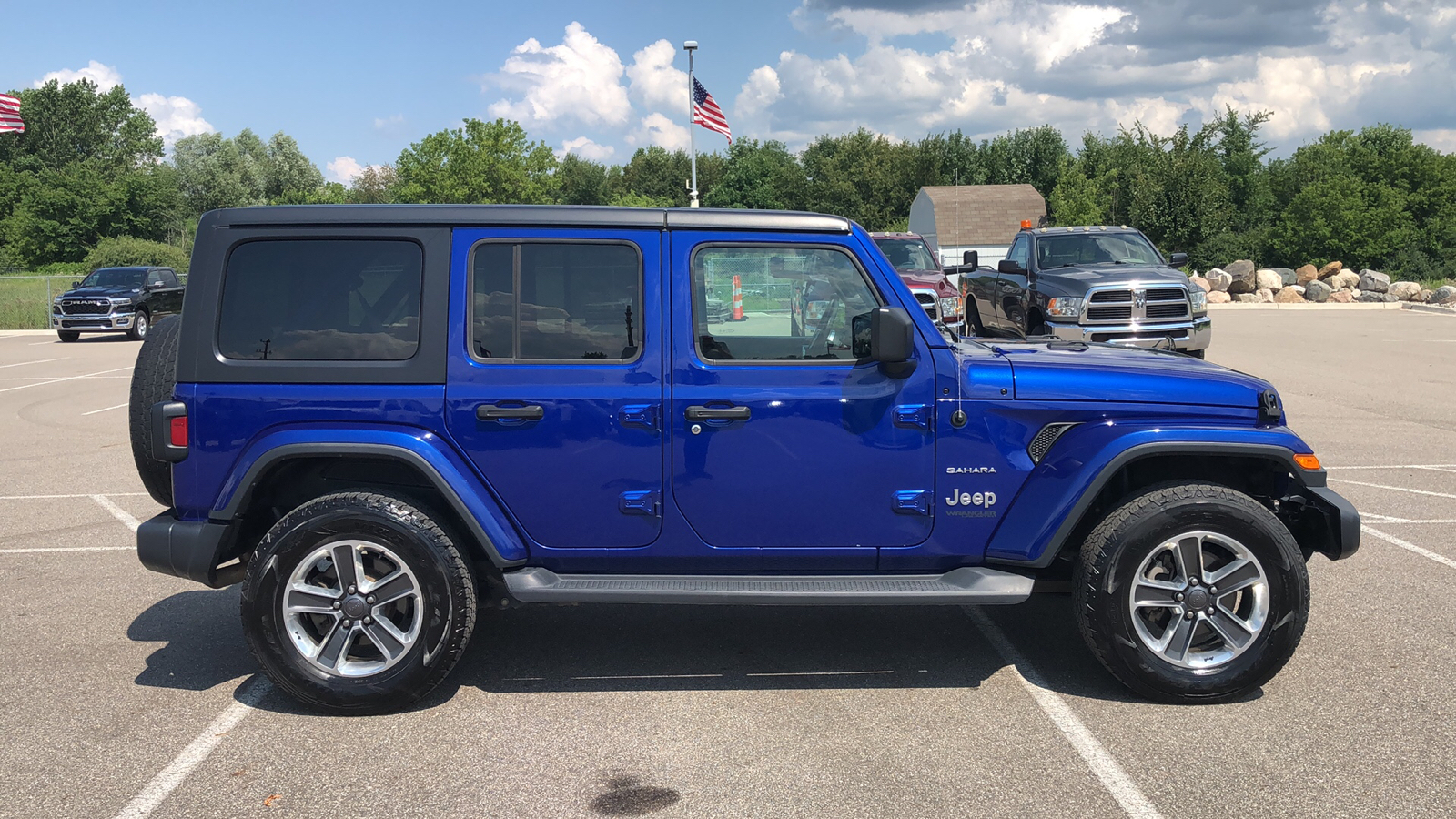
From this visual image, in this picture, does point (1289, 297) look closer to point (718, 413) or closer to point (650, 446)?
point (718, 413)

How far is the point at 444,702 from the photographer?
4371 millimetres

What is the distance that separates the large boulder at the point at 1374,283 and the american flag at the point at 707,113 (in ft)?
87.1

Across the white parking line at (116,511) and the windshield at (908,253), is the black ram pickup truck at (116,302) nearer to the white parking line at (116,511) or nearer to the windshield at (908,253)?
the windshield at (908,253)

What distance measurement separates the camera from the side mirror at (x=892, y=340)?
4.10m

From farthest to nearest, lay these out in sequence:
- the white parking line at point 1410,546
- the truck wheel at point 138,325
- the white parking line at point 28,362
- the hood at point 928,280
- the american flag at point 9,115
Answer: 1. the american flag at point 9,115
2. the truck wheel at point 138,325
3. the white parking line at point 28,362
4. the hood at point 928,280
5. the white parking line at point 1410,546

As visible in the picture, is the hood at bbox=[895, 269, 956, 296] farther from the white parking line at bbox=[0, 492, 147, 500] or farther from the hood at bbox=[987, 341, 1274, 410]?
the hood at bbox=[987, 341, 1274, 410]

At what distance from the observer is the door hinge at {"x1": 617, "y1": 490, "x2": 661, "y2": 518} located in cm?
428

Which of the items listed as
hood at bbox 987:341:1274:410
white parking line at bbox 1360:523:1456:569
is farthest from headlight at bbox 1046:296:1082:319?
hood at bbox 987:341:1274:410

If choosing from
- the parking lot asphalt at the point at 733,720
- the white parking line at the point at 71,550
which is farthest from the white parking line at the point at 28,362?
the parking lot asphalt at the point at 733,720

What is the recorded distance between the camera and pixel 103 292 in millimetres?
26344

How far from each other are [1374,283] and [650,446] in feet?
144

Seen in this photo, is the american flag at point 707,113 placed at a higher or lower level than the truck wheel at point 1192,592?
higher

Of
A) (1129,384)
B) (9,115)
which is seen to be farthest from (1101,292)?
(9,115)

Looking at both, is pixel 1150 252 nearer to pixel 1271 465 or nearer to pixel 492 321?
pixel 1271 465
